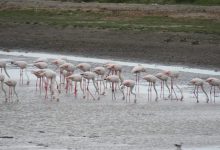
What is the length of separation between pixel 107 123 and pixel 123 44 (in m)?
18.0

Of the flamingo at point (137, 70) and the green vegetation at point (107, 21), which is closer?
the flamingo at point (137, 70)

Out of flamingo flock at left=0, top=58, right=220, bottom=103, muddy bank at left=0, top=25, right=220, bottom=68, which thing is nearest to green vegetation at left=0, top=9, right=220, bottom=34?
muddy bank at left=0, top=25, right=220, bottom=68

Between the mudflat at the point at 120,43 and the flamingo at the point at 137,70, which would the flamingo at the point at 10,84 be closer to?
the flamingo at the point at 137,70

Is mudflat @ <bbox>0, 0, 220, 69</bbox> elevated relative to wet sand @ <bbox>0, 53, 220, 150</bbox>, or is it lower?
elevated

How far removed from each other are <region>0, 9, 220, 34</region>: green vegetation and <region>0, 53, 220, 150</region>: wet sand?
19298 mm

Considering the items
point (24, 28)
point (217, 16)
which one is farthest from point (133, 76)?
point (217, 16)

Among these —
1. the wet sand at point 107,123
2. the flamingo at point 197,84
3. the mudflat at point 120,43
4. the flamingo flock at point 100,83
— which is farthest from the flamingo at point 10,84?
the mudflat at point 120,43

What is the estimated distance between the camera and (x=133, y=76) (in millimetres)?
25406

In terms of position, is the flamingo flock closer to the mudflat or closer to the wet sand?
the wet sand

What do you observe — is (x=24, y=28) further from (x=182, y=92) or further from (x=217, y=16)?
(x=182, y=92)

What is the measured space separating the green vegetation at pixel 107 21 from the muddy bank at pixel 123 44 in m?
1.80

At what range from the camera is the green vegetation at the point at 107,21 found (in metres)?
41.5

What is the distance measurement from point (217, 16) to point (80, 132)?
3383 centimetres

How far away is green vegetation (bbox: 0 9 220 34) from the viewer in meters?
41.5
